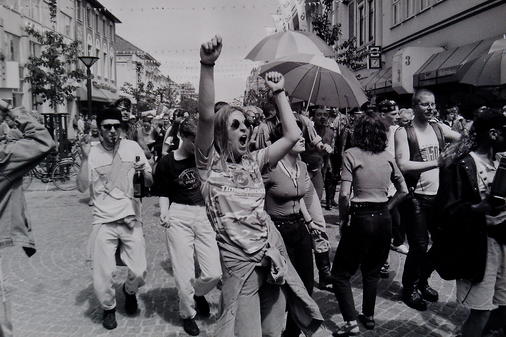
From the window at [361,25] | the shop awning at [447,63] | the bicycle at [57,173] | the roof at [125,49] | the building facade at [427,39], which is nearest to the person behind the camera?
the shop awning at [447,63]

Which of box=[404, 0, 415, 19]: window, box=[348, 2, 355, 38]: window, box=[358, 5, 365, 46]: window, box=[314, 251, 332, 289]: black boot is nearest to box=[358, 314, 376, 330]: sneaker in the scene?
box=[314, 251, 332, 289]: black boot

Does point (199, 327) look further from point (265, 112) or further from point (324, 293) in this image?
point (265, 112)

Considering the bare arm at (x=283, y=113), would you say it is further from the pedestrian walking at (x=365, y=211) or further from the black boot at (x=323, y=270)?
the black boot at (x=323, y=270)

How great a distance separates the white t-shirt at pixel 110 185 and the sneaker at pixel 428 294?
293 cm

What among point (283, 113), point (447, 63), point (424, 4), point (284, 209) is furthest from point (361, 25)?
point (283, 113)

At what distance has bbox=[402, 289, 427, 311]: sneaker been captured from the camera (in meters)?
5.00

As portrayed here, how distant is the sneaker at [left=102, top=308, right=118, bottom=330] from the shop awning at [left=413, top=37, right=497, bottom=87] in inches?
450

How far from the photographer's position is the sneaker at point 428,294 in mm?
5193

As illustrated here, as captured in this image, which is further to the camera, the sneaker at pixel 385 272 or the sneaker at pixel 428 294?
the sneaker at pixel 385 272

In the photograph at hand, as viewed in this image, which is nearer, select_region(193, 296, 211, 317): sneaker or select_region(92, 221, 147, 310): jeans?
select_region(92, 221, 147, 310): jeans

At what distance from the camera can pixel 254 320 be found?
2.97 metres

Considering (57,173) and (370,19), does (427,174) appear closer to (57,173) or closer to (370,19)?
(57,173)

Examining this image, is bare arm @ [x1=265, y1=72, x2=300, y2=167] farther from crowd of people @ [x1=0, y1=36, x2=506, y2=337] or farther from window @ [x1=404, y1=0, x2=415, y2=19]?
window @ [x1=404, y1=0, x2=415, y2=19]

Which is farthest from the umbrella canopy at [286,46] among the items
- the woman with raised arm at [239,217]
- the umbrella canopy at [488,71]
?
the umbrella canopy at [488,71]
